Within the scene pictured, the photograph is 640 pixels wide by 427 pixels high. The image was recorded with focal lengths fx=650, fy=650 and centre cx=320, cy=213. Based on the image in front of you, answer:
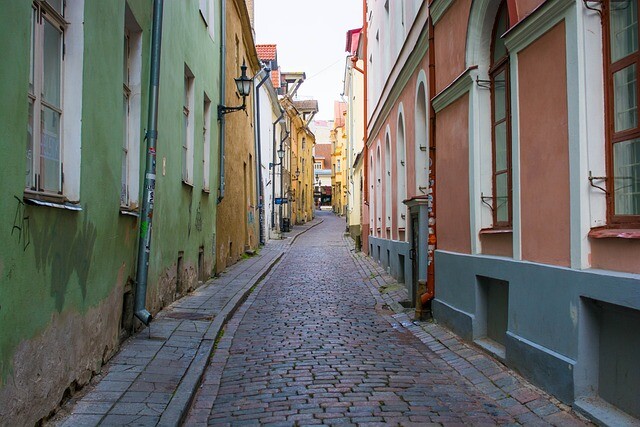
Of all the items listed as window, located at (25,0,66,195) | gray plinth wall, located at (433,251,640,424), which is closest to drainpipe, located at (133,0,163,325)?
window, located at (25,0,66,195)

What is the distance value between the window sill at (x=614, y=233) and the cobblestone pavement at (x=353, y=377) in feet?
4.41

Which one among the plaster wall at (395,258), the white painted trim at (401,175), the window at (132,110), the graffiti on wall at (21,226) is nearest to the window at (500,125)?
the plaster wall at (395,258)

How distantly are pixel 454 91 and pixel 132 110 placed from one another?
13.4 ft

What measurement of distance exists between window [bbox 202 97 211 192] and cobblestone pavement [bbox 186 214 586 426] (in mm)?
3480

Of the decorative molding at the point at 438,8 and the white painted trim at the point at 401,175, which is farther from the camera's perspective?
the white painted trim at the point at 401,175

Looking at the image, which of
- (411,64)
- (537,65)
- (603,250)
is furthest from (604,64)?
(411,64)

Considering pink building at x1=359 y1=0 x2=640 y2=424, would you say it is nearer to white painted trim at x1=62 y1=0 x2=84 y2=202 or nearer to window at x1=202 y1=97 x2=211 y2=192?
white painted trim at x1=62 y1=0 x2=84 y2=202

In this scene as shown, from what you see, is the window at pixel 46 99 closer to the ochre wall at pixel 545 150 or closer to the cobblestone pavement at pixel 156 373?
the cobblestone pavement at pixel 156 373

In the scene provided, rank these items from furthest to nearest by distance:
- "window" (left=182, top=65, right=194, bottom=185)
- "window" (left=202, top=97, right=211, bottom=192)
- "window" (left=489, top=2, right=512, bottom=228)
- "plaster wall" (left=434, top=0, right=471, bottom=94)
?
1. "window" (left=202, top=97, right=211, bottom=192)
2. "window" (left=182, top=65, right=194, bottom=185)
3. "plaster wall" (left=434, top=0, right=471, bottom=94)
4. "window" (left=489, top=2, right=512, bottom=228)

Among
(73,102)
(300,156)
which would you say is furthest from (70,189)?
(300,156)

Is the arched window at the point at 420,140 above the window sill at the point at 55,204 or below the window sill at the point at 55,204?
above

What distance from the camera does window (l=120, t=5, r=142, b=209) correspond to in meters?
7.72

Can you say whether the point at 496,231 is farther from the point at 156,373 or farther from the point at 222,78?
the point at 222,78

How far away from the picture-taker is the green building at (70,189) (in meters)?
4.01
